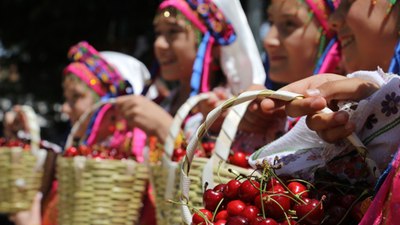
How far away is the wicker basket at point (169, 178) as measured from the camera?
5.47ft

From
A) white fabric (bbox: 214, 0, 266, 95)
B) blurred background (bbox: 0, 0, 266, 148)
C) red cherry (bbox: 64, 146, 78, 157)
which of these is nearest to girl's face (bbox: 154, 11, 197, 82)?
white fabric (bbox: 214, 0, 266, 95)

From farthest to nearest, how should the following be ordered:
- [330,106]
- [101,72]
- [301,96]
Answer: [101,72] < [330,106] < [301,96]

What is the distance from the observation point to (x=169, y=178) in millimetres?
1688

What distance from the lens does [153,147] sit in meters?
2.17

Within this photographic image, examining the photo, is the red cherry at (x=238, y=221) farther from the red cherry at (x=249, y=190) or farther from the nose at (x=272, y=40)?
the nose at (x=272, y=40)

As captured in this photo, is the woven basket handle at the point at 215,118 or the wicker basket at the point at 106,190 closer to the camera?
the woven basket handle at the point at 215,118

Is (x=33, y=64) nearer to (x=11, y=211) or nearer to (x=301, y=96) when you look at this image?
(x=11, y=211)

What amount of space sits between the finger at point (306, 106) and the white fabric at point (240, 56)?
1.06 metres

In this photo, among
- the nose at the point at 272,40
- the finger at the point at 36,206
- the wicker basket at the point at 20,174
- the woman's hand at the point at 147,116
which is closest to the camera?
the nose at the point at 272,40

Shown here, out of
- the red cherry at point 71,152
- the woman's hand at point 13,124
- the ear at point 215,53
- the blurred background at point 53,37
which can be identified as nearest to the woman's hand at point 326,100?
the red cherry at point 71,152

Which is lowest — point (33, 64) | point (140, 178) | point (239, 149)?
point (33, 64)

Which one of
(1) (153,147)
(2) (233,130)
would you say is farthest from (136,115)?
(2) (233,130)

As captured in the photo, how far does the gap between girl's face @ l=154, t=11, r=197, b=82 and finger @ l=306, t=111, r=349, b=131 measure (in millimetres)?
1369

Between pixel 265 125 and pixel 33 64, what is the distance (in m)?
4.53
